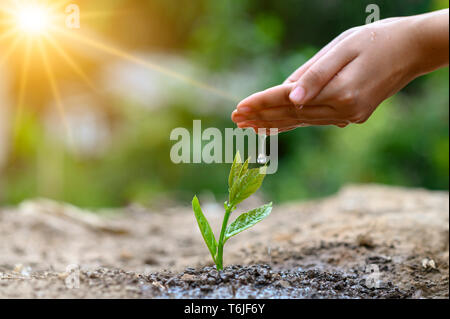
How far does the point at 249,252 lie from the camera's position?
5.61 ft

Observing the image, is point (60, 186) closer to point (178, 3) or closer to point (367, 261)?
point (178, 3)

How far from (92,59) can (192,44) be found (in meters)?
1.51

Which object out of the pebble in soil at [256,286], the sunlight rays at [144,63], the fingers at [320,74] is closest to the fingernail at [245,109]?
the fingers at [320,74]

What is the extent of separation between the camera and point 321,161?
4215mm

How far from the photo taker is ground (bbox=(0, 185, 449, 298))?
95cm

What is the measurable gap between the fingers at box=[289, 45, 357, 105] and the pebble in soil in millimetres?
384

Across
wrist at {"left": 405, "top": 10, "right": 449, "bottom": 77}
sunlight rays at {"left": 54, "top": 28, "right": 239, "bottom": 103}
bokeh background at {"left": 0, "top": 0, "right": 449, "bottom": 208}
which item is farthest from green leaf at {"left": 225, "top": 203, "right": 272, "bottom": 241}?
sunlight rays at {"left": 54, "top": 28, "right": 239, "bottom": 103}

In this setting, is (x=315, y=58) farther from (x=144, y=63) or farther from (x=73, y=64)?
(x=144, y=63)

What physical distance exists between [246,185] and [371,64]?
0.40 metres

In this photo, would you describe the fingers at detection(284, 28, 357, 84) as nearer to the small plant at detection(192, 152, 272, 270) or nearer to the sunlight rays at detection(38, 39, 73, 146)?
the small plant at detection(192, 152, 272, 270)

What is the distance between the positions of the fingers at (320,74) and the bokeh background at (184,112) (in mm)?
3179

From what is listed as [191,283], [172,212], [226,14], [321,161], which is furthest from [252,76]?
[191,283]

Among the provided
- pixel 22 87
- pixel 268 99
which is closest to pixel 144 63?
pixel 22 87

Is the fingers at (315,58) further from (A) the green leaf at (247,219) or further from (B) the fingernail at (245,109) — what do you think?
(A) the green leaf at (247,219)
